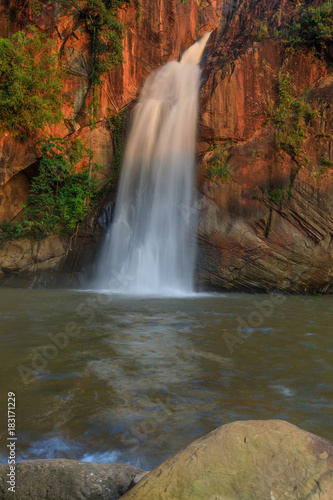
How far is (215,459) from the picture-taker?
178 centimetres

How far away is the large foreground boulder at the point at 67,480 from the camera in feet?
6.71

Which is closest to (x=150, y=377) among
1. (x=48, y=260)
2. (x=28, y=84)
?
(x=48, y=260)

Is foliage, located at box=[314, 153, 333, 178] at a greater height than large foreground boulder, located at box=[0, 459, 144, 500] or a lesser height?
greater

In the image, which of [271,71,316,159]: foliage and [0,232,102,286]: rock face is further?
[0,232,102,286]: rock face

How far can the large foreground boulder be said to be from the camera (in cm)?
204

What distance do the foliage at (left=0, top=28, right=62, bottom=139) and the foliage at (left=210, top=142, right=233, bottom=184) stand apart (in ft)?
21.3

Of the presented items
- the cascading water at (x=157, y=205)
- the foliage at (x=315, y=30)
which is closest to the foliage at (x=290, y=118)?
the foliage at (x=315, y=30)

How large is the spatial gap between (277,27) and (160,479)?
676 inches

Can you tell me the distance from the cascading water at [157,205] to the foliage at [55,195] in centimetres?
156

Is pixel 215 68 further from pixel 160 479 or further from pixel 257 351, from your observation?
pixel 160 479

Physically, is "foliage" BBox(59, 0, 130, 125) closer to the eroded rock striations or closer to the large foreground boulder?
the eroded rock striations

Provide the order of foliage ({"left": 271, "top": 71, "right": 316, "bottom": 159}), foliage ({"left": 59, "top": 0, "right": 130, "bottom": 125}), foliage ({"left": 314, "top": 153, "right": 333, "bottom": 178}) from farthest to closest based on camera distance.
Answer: foliage ({"left": 59, "top": 0, "right": 130, "bottom": 125})
foliage ({"left": 271, "top": 71, "right": 316, "bottom": 159})
foliage ({"left": 314, "top": 153, "right": 333, "bottom": 178})

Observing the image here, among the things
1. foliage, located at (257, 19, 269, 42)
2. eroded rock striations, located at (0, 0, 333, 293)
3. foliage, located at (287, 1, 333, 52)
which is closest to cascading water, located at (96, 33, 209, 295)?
eroded rock striations, located at (0, 0, 333, 293)

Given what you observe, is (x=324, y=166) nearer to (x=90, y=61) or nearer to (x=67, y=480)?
(x=90, y=61)
